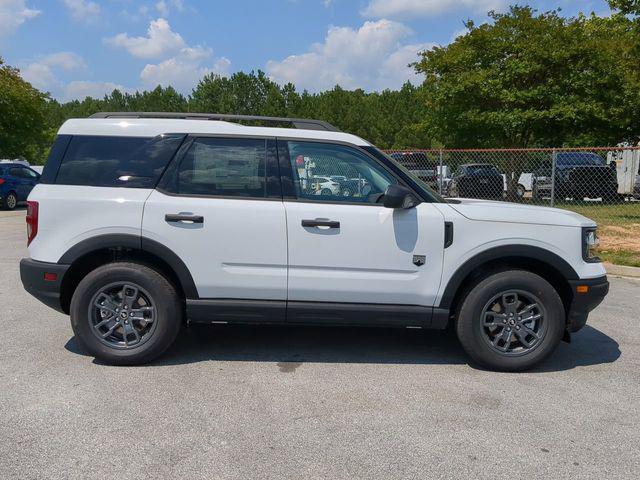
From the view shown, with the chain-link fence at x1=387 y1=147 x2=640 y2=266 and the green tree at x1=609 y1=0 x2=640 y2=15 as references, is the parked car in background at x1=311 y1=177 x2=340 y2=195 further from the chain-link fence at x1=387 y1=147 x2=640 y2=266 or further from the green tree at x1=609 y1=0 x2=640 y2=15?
the green tree at x1=609 y1=0 x2=640 y2=15

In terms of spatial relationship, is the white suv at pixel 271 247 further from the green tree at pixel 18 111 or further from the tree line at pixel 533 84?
the green tree at pixel 18 111

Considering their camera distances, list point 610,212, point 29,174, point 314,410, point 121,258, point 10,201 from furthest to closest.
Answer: point 29,174 → point 10,201 → point 610,212 → point 121,258 → point 314,410

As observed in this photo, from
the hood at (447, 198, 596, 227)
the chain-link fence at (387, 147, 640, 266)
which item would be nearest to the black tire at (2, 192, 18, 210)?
the chain-link fence at (387, 147, 640, 266)

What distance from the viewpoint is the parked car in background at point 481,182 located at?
17078 mm

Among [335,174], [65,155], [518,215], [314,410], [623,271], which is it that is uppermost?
[65,155]

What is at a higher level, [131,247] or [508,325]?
[131,247]

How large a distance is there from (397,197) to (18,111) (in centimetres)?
2642

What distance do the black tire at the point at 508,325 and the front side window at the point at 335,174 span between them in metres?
1.10

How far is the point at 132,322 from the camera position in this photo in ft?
14.1

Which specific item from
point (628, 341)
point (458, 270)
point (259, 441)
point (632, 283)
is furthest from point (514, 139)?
point (259, 441)

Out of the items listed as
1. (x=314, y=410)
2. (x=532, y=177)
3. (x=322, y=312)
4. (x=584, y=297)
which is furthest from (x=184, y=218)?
(x=532, y=177)

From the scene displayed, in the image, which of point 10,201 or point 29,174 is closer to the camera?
point 10,201

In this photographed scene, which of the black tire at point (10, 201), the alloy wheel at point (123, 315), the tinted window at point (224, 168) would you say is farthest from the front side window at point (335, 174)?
the black tire at point (10, 201)

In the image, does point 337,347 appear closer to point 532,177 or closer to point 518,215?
point 518,215
